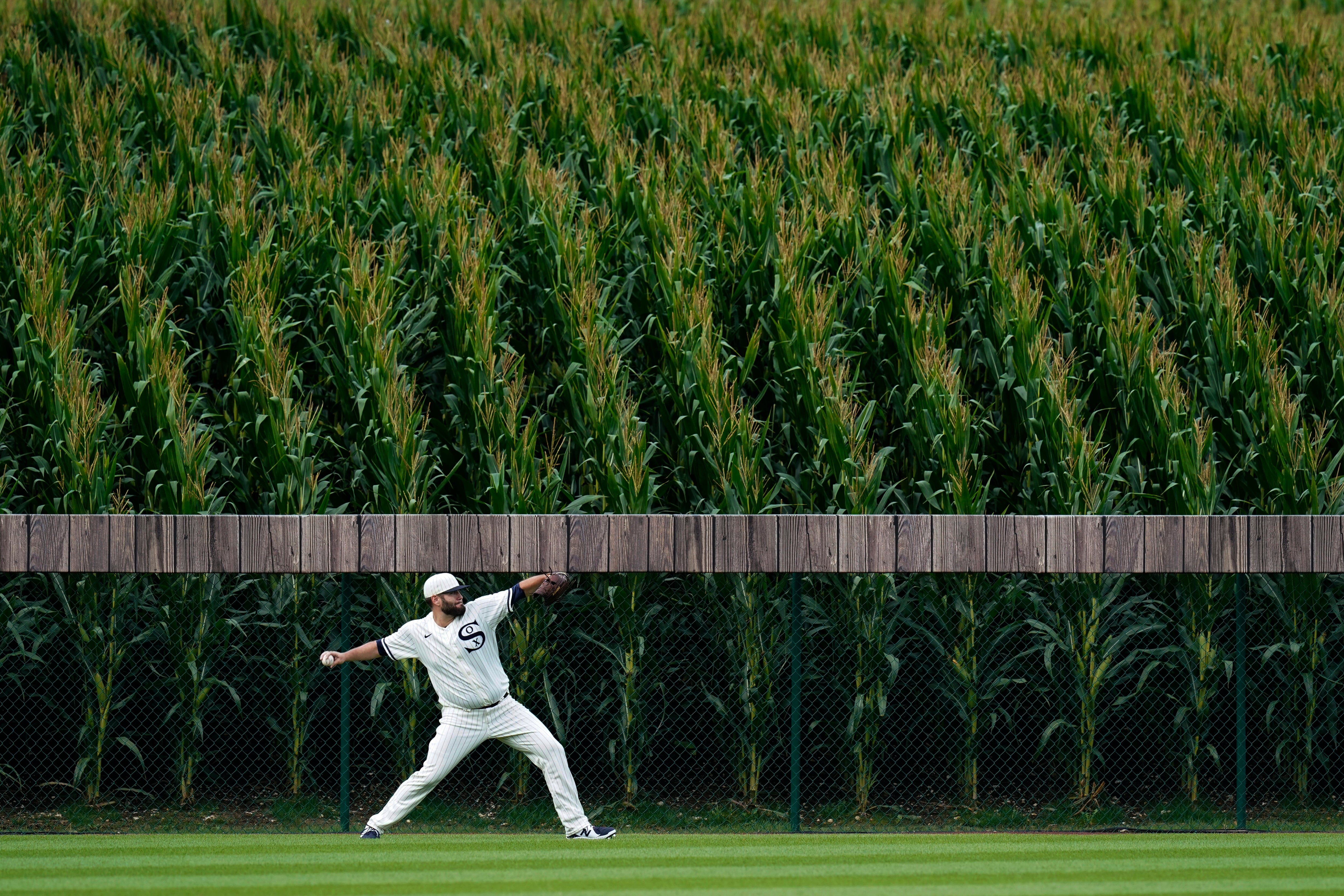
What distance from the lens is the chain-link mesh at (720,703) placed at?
11.0 meters

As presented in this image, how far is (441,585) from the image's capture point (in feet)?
31.3

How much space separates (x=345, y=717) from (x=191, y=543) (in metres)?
1.60

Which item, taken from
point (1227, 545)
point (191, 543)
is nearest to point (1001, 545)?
point (1227, 545)

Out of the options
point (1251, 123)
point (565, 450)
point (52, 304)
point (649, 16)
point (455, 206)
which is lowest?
point (565, 450)

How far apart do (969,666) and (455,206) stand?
277 inches

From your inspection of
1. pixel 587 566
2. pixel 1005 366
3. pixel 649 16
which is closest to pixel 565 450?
pixel 587 566

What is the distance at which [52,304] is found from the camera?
42.0 feet

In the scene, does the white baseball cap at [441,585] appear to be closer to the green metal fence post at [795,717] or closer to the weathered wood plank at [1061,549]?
the green metal fence post at [795,717]

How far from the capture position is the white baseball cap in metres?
9.53

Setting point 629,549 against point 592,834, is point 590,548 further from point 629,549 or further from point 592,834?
point 592,834

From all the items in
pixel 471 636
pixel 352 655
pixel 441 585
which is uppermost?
pixel 441 585

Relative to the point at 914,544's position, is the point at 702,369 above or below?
above

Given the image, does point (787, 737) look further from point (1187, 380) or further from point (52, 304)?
point (52, 304)

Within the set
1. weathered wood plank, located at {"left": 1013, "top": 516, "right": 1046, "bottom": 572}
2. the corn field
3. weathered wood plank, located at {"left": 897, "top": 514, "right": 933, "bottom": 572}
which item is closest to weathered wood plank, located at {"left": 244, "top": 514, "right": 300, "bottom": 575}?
the corn field
